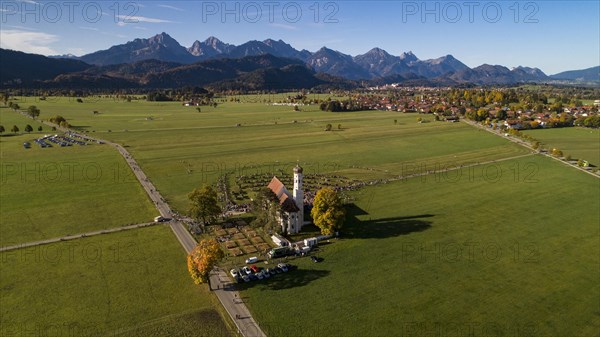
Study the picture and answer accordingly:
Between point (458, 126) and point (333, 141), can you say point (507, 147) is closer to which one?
point (458, 126)

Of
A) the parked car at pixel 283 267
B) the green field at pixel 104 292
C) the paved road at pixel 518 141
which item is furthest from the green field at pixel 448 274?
the paved road at pixel 518 141

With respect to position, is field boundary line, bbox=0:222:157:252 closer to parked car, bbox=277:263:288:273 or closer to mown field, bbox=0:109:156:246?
mown field, bbox=0:109:156:246

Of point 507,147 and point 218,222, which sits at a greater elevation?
point 507,147

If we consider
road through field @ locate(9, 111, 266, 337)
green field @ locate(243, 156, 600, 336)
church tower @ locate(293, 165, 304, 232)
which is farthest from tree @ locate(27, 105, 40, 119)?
green field @ locate(243, 156, 600, 336)

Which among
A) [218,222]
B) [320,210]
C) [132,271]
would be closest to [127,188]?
[218,222]

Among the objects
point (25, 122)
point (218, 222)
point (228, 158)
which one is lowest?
point (218, 222)
